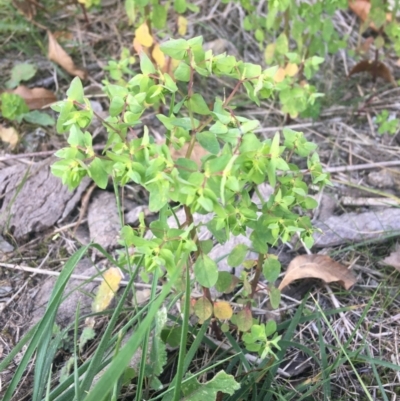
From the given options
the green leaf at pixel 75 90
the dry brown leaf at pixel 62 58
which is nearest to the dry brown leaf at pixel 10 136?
the dry brown leaf at pixel 62 58

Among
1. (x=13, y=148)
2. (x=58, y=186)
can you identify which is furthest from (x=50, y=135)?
(x=58, y=186)

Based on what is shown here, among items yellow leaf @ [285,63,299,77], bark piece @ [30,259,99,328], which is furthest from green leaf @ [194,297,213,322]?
yellow leaf @ [285,63,299,77]

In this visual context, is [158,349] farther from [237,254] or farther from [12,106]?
[12,106]

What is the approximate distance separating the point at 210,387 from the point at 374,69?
1.61 metres

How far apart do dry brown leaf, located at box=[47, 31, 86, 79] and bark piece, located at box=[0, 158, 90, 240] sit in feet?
1.62

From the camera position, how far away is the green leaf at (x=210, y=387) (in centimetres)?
121

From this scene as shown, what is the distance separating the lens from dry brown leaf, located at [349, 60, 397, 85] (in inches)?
87.3

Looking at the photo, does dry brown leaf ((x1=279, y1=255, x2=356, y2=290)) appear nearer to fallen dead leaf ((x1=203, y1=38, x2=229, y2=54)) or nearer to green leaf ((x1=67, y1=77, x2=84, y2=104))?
green leaf ((x1=67, y1=77, x2=84, y2=104))

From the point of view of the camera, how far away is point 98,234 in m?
1.76

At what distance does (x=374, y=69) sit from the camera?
2227 mm

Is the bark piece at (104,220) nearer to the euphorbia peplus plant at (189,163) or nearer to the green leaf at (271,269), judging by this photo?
the euphorbia peplus plant at (189,163)

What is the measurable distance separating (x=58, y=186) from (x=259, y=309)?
0.88 m

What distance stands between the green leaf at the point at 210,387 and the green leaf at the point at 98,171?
51cm

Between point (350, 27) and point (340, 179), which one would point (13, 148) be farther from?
point (350, 27)
